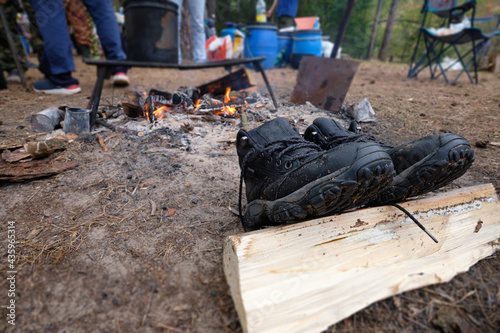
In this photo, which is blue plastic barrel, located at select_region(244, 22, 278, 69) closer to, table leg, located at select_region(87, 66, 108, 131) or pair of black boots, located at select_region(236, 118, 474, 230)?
table leg, located at select_region(87, 66, 108, 131)

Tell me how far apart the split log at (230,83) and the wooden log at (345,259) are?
304cm

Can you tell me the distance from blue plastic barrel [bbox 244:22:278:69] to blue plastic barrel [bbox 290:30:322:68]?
44.1 inches

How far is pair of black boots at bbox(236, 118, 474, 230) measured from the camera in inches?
42.4

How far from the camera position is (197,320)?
1013 millimetres

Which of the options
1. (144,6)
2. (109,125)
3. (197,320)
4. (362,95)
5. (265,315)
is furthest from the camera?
(362,95)

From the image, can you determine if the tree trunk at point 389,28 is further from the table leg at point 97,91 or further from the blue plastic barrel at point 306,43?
the table leg at point 97,91

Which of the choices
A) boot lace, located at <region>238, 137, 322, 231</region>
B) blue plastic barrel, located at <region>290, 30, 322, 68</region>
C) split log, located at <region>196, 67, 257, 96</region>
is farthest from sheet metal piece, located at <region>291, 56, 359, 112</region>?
blue plastic barrel, located at <region>290, 30, 322, 68</region>

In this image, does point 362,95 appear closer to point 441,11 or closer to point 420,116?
point 420,116

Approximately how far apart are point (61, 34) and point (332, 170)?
433 centimetres

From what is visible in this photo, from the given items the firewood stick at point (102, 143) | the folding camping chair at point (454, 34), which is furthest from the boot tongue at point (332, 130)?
the folding camping chair at point (454, 34)

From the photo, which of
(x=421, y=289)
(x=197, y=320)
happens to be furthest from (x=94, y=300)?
(x=421, y=289)

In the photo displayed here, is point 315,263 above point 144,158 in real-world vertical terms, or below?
above

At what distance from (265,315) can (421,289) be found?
65cm

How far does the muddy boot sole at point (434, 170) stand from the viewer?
119 centimetres
